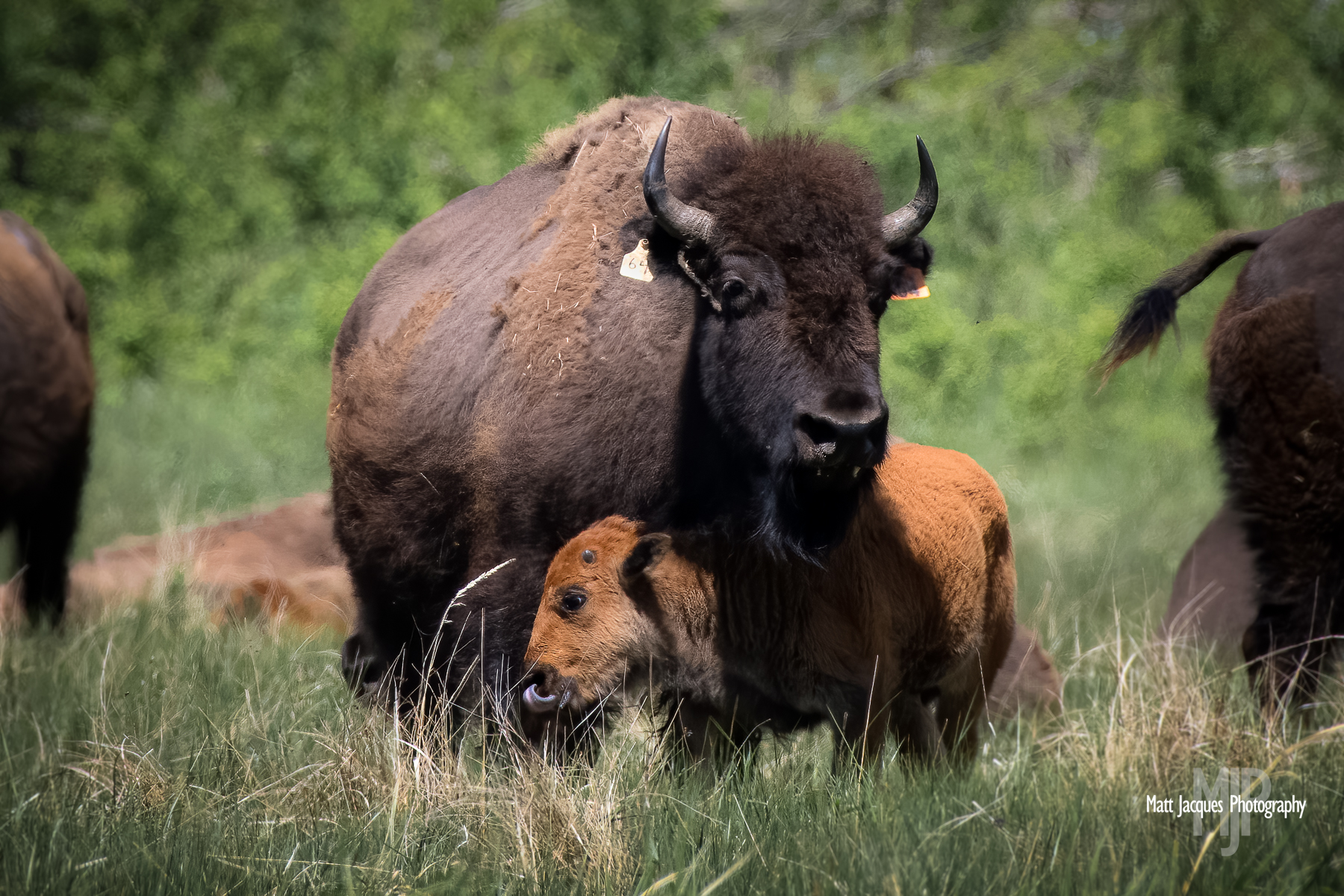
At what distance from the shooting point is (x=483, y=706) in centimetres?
448

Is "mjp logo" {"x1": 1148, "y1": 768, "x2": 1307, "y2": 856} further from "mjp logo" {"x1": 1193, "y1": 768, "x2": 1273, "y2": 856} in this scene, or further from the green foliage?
the green foliage

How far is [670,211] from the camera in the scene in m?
4.11

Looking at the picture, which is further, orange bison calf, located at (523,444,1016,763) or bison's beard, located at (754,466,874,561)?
orange bison calf, located at (523,444,1016,763)

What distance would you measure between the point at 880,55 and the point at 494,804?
20336 mm

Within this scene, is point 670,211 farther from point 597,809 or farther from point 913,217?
point 597,809

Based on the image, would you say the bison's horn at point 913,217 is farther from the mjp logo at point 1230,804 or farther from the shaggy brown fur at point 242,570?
the shaggy brown fur at point 242,570

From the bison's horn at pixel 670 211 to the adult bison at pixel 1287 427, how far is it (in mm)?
2686

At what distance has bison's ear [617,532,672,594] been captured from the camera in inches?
163

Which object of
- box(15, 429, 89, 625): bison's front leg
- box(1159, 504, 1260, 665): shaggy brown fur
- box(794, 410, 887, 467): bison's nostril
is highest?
box(794, 410, 887, 467): bison's nostril

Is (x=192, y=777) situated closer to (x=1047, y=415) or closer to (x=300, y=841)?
(x=300, y=841)

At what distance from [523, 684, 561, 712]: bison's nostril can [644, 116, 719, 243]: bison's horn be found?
163 centimetres

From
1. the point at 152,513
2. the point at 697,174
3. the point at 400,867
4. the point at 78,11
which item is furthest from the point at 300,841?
the point at 78,11

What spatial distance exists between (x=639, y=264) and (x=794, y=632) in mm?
1401

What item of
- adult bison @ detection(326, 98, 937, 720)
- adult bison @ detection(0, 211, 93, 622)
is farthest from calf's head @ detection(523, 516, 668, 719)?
adult bison @ detection(0, 211, 93, 622)
